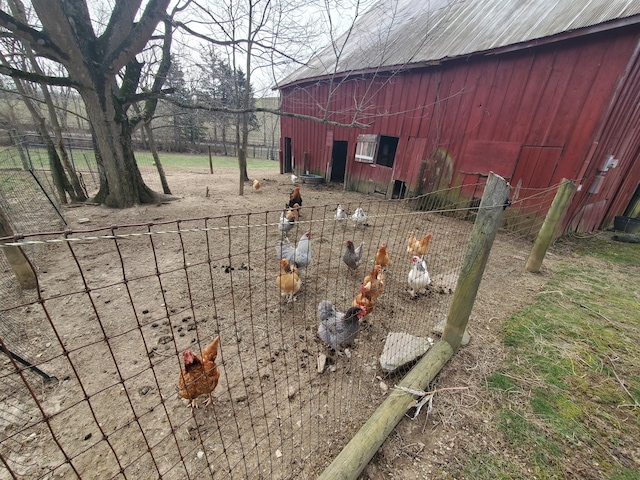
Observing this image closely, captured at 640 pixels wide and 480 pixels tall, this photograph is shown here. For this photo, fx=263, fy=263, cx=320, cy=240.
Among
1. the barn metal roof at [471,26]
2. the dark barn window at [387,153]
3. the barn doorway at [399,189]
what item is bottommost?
the barn doorway at [399,189]

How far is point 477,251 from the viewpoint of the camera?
2414 mm

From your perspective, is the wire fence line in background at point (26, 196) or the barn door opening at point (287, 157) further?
the barn door opening at point (287, 157)

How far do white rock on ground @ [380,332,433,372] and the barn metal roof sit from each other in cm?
503

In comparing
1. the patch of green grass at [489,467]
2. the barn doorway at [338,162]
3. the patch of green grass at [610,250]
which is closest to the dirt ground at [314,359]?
the patch of green grass at [489,467]

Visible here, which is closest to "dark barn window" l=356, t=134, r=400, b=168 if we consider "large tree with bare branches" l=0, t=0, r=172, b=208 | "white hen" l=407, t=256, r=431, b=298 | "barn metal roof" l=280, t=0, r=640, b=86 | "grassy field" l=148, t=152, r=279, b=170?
"barn metal roof" l=280, t=0, r=640, b=86

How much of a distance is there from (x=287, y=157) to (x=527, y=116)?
460 inches

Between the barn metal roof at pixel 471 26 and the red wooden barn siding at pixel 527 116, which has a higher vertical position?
the barn metal roof at pixel 471 26

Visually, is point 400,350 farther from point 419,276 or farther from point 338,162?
point 338,162

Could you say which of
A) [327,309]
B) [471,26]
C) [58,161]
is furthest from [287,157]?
[327,309]

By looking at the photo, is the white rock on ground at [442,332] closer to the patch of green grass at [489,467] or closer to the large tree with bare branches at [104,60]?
the patch of green grass at [489,467]

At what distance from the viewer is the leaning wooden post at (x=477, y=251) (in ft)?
7.42

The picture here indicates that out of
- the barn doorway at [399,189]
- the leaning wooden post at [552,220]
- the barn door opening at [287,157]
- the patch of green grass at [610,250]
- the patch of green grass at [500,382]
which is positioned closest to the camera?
the patch of green grass at [500,382]

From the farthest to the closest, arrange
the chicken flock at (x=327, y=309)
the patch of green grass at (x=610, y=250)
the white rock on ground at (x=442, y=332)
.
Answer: the patch of green grass at (x=610, y=250) < the white rock on ground at (x=442, y=332) < the chicken flock at (x=327, y=309)

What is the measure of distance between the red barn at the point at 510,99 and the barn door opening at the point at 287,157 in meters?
5.36
